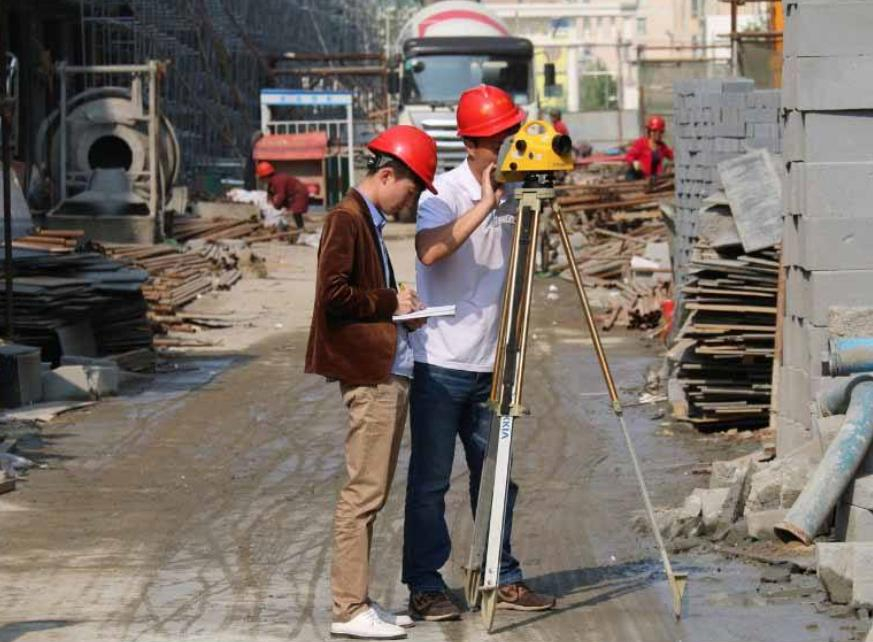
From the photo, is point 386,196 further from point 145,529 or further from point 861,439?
point 145,529

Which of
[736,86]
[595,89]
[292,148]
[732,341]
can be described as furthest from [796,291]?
[595,89]

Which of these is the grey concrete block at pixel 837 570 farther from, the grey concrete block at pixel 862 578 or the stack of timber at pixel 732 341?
the stack of timber at pixel 732 341

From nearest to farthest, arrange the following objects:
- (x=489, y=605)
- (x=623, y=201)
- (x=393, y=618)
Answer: (x=489, y=605) < (x=393, y=618) < (x=623, y=201)

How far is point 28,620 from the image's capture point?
282 inches

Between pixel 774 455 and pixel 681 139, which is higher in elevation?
pixel 681 139

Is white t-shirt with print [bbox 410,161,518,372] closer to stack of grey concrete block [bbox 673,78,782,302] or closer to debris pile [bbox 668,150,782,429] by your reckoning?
debris pile [bbox 668,150,782,429]

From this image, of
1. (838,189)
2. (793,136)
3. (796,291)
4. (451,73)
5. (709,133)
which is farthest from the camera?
(451,73)

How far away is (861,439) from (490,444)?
172 centimetres

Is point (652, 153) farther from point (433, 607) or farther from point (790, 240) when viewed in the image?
point (433, 607)

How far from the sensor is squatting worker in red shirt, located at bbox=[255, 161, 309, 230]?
3064 cm

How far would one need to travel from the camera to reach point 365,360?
22.2ft

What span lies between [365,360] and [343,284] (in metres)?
0.31

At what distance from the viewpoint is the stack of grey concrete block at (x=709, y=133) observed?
15539 mm

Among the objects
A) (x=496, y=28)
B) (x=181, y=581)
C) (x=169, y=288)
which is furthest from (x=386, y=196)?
(x=496, y=28)
